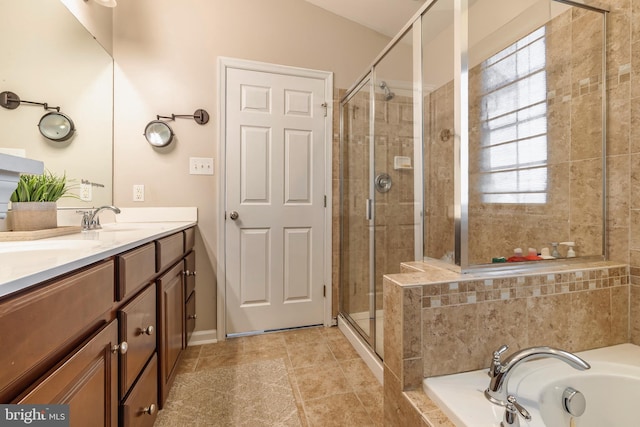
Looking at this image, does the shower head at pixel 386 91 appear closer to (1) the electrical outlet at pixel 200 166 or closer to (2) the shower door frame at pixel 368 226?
(2) the shower door frame at pixel 368 226

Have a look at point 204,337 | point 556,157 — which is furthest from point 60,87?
point 556,157

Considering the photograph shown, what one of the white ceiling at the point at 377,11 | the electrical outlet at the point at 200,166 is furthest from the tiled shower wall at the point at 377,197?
the electrical outlet at the point at 200,166

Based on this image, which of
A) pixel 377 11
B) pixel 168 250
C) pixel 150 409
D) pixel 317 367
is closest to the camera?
pixel 150 409

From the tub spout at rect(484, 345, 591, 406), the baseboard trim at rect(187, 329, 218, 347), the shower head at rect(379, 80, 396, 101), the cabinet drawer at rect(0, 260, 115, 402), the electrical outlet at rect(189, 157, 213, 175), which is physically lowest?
the baseboard trim at rect(187, 329, 218, 347)

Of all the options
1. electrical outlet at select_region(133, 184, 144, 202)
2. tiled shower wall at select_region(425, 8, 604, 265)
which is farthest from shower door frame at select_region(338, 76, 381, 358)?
electrical outlet at select_region(133, 184, 144, 202)

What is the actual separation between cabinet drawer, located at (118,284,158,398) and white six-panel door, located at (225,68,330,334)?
39.1 inches

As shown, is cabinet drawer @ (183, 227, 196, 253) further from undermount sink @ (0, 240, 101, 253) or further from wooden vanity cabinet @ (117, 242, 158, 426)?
undermount sink @ (0, 240, 101, 253)

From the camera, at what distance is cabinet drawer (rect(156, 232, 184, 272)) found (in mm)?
1163

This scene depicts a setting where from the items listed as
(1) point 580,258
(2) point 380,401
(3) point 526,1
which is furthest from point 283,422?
(3) point 526,1

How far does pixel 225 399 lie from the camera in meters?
1.41

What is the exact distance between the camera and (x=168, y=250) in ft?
4.28

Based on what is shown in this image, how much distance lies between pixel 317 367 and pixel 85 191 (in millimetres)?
1731

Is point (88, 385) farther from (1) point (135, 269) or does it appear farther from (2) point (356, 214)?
(2) point (356, 214)

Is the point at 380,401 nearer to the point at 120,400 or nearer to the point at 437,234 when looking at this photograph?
the point at 437,234
